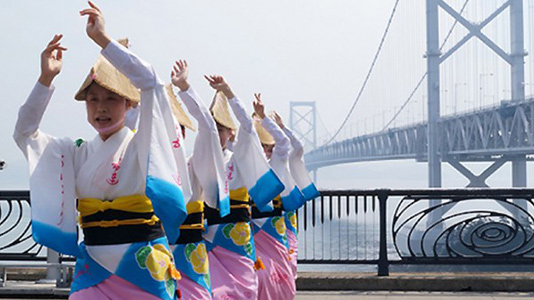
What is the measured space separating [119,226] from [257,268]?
2091 mm

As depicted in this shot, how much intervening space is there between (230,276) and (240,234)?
0.29m

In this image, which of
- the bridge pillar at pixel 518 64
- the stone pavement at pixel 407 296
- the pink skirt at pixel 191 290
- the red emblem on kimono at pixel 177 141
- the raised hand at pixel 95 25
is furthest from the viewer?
the bridge pillar at pixel 518 64

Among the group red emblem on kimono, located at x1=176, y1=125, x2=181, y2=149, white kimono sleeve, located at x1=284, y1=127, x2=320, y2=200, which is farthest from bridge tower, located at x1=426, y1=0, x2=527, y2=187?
red emblem on kimono, located at x1=176, y1=125, x2=181, y2=149

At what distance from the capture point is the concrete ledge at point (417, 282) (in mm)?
7781

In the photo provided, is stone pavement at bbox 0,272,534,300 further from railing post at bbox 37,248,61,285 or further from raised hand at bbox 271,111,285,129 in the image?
raised hand at bbox 271,111,285,129

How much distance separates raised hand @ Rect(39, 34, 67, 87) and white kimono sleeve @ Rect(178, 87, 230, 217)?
1.02 metres

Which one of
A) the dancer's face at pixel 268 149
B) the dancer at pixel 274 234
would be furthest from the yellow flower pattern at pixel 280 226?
the dancer's face at pixel 268 149

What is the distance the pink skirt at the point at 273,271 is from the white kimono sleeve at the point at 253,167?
573mm

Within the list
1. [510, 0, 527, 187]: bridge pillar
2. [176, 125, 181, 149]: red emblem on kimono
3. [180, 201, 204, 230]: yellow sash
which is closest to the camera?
[176, 125, 181, 149]: red emblem on kimono

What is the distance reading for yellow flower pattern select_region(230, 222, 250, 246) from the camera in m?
4.72

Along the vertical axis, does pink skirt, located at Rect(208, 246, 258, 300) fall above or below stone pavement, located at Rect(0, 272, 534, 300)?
above

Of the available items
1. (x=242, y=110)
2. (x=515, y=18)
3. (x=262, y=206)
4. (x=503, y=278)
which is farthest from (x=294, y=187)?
(x=515, y=18)

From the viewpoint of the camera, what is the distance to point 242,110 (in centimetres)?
485

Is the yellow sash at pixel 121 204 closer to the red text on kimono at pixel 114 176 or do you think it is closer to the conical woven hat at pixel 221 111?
the red text on kimono at pixel 114 176
